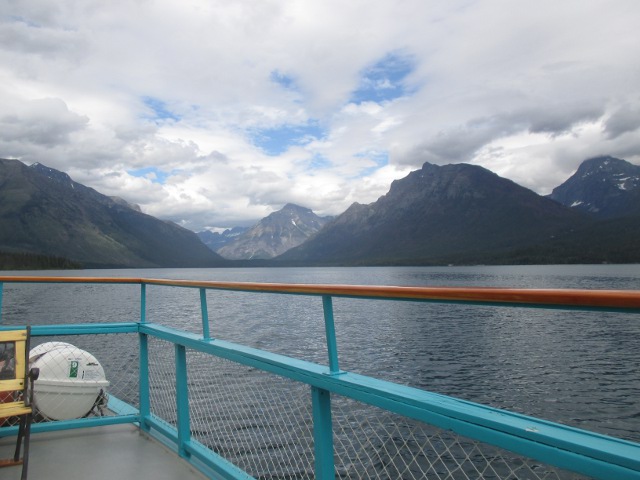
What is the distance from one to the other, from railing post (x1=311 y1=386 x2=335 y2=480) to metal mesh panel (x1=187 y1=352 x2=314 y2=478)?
556 centimetres

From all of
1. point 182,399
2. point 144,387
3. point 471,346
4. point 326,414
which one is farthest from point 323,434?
point 471,346

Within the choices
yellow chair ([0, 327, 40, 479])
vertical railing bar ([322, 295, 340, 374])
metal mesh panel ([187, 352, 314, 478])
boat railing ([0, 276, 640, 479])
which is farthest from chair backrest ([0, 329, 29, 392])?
metal mesh panel ([187, 352, 314, 478])

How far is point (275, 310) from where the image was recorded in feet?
124

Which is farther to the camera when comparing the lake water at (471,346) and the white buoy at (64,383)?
the lake water at (471,346)

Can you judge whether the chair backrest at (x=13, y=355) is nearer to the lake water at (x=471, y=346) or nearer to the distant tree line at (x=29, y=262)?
the lake water at (x=471, y=346)

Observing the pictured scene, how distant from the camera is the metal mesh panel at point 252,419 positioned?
32.3 feet

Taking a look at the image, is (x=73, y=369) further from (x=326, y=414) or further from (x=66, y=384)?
(x=326, y=414)

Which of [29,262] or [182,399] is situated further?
[29,262]

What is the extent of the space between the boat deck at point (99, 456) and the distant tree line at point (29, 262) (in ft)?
496

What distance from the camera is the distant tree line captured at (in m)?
134

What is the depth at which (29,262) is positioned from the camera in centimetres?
14062

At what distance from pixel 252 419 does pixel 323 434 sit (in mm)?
9879

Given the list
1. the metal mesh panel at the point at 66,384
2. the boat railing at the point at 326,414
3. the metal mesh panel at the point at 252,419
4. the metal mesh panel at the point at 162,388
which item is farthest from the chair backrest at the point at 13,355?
the metal mesh panel at the point at 162,388

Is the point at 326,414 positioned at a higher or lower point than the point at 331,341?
lower
